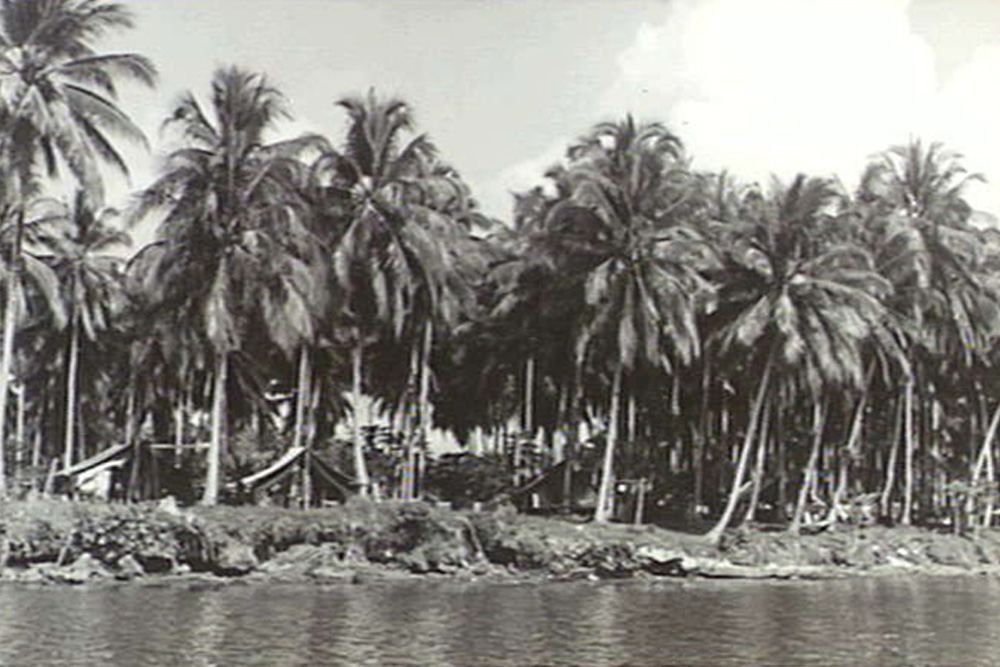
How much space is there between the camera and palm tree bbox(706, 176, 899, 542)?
3612 centimetres

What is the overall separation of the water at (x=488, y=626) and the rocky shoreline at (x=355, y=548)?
1.65m

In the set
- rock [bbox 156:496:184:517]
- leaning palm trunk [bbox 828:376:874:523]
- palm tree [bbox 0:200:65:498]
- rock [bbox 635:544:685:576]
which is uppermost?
palm tree [bbox 0:200:65:498]

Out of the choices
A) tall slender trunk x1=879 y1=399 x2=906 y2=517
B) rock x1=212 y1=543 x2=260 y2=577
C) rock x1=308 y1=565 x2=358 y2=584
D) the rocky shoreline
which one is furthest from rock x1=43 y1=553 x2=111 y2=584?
tall slender trunk x1=879 y1=399 x2=906 y2=517

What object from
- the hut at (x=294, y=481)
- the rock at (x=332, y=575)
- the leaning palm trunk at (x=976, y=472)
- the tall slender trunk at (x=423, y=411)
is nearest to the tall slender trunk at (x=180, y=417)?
the hut at (x=294, y=481)

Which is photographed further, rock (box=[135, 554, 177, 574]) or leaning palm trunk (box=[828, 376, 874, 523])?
leaning palm trunk (box=[828, 376, 874, 523])

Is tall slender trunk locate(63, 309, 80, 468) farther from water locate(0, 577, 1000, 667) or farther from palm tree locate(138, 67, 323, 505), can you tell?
water locate(0, 577, 1000, 667)

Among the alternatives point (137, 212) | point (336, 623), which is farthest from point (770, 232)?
point (336, 623)

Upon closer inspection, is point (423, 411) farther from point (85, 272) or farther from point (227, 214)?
point (85, 272)

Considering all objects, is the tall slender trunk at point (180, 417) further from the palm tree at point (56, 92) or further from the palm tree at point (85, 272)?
the palm tree at point (56, 92)

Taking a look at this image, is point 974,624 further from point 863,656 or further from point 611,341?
point 611,341

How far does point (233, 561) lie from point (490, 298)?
642 inches

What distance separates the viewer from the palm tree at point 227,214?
33.0 m

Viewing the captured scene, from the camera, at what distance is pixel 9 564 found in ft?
91.0

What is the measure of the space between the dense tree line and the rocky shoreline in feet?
6.36
